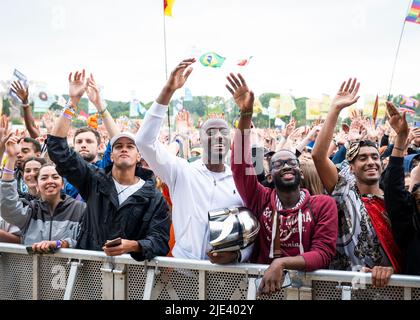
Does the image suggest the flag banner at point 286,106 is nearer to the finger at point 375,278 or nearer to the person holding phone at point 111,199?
the person holding phone at point 111,199

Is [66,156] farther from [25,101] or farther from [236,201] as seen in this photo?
[25,101]

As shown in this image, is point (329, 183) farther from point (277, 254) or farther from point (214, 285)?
point (214, 285)

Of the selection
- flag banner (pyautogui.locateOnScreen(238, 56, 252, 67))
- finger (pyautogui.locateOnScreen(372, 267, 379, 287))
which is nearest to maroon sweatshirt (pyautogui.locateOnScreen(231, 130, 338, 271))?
finger (pyautogui.locateOnScreen(372, 267, 379, 287))

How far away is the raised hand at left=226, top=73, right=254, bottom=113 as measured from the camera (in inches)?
113

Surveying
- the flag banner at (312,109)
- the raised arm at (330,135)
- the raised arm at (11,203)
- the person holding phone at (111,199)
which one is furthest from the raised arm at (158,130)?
the flag banner at (312,109)

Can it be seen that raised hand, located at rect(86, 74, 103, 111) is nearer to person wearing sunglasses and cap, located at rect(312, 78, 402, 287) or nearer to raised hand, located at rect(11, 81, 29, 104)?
raised hand, located at rect(11, 81, 29, 104)

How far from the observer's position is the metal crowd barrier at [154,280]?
2.33 metres

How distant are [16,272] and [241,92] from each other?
185cm

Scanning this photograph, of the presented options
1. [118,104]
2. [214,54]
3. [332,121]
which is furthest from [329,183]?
[118,104]

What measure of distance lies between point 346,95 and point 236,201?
1004 millimetres

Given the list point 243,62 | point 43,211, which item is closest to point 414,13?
point 243,62

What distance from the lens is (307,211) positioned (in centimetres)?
269

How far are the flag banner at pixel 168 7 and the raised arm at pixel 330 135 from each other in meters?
3.05

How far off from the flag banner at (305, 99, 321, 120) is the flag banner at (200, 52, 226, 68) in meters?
6.57
